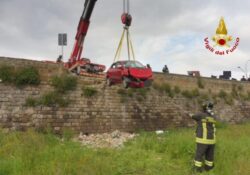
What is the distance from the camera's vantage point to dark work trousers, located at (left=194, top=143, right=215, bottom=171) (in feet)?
28.7

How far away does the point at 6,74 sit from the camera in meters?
15.9

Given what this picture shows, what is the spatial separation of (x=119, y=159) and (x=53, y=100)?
7.54 metres

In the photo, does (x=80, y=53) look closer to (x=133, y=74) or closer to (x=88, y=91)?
(x=88, y=91)

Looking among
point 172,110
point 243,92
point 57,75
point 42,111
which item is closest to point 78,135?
point 42,111

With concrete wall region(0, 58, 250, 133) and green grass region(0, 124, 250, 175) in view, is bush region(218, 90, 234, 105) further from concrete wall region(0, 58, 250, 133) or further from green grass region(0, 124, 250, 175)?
green grass region(0, 124, 250, 175)

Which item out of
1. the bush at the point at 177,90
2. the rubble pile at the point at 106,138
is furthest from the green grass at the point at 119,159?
the bush at the point at 177,90

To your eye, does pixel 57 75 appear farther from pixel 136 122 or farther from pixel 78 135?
pixel 136 122

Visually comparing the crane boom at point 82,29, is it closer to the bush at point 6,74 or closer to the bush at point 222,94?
the bush at point 6,74

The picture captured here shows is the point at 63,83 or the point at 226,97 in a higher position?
the point at 63,83

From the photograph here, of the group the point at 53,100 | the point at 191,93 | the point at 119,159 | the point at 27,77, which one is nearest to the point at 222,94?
the point at 191,93

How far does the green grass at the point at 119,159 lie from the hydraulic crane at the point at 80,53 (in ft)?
23.0

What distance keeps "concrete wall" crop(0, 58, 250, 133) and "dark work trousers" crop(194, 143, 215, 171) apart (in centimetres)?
923

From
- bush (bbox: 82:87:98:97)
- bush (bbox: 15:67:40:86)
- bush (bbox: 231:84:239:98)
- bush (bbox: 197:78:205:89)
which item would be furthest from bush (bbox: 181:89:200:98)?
bush (bbox: 15:67:40:86)

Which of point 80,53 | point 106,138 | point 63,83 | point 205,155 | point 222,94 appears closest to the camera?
point 205,155
